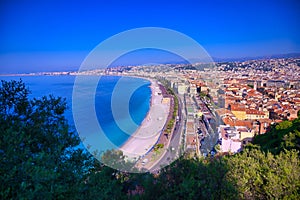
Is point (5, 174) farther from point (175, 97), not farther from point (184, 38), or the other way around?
point (175, 97)

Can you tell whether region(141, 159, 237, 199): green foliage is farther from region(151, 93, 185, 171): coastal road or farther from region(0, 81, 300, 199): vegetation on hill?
region(151, 93, 185, 171): coastal road

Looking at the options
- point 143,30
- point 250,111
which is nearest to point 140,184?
point 143,30

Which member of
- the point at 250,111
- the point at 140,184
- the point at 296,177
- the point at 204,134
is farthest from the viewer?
the point at 250,111

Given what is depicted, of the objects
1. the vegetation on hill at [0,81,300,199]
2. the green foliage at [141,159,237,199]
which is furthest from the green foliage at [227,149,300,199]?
the green foliage at [141,159,237,199]

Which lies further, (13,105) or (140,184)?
(140,184)

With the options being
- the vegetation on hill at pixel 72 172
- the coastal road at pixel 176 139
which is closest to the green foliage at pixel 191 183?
the vegetation on hill at pixel 72 172

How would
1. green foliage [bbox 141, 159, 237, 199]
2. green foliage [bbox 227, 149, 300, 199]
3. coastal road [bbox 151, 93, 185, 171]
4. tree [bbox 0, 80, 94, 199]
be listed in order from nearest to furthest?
tree [bbox 0, 80, 94, 199] → green foliage [bbox 141, 159, 237, 199] → green foliage [bbox 227, 149, 300, 199] → coastal road [bbox 151, 93, 185, 171]

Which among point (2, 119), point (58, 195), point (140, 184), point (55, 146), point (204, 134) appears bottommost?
point (204, 134)

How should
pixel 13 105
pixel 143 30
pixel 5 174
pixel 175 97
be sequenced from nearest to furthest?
pixel 5 174 < pixel 13 105 < pixel 143 30 < pixel 175 97
